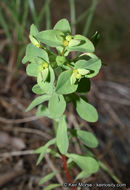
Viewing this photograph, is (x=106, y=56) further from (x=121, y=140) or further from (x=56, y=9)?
(x=121, y=140)

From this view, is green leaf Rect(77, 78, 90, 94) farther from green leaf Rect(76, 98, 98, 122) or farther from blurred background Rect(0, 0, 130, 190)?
blurred background Rect(0, 0, 130, 190)

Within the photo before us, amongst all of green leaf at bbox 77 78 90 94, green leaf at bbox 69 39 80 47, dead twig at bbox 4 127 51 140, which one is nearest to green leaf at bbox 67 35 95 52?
green leaf at bbox 69 39 80 47

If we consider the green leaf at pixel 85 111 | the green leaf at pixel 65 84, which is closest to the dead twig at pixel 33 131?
the green leaf at pixel 85 111

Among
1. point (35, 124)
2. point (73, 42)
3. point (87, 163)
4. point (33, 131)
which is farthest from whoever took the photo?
point (35, 124)

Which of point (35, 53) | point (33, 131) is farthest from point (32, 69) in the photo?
point (33, 131)

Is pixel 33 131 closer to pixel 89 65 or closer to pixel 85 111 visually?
pixel 85 111
